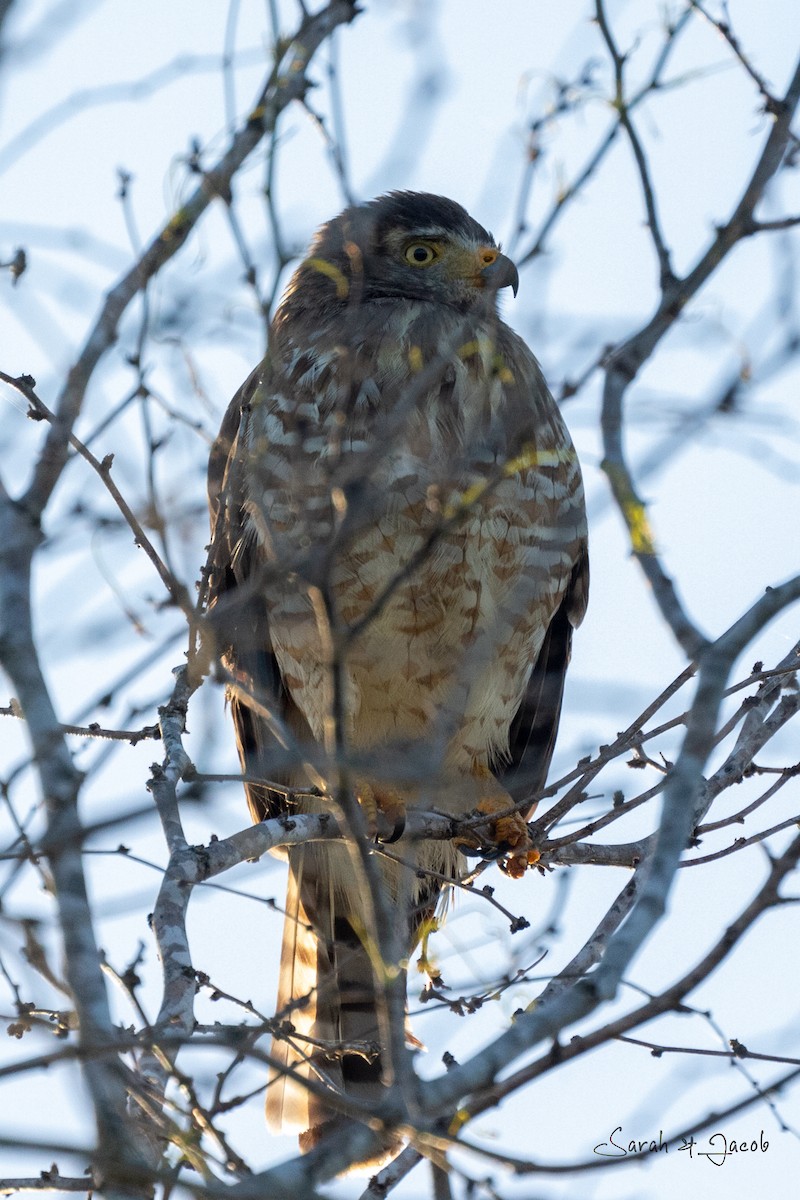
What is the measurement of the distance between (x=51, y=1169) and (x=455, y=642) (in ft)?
7.24

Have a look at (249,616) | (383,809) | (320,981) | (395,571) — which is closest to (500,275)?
(395,571)

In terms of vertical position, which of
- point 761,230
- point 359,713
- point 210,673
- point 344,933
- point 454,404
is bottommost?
point 210,673

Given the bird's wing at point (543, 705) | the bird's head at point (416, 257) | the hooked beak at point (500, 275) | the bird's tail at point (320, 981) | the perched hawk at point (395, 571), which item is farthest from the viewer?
the bird's wing at point (543, 705)

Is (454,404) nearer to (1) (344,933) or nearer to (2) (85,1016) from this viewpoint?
(1) (344,933)

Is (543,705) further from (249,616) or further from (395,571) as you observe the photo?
(249,616)

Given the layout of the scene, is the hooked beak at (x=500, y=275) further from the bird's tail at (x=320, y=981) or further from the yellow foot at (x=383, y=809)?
the bird's tail at (x=320, y=981)

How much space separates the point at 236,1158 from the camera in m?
2.69

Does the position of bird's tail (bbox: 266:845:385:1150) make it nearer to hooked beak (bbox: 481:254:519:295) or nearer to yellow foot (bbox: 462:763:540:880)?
yellow foot (bbox: 462:763:540:880)

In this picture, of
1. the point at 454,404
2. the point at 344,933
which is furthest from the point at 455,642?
the point at 344,933

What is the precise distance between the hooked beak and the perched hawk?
0.01 meters

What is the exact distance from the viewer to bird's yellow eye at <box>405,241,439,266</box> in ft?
18.4

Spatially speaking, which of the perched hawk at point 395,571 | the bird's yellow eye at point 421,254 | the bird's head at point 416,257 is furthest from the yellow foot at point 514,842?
the bird's yellow eye at point 421,254

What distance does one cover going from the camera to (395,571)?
4688mm

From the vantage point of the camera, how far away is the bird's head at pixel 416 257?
18.1 ft
